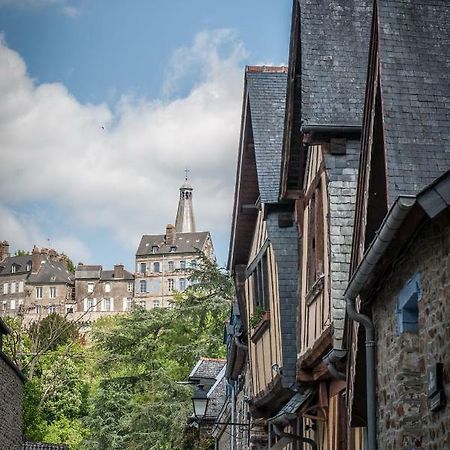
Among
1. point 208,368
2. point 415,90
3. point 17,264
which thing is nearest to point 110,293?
point 17,264

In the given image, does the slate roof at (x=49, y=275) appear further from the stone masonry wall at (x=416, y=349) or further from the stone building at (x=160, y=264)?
the stone masonry wall at (x=416, y=349)

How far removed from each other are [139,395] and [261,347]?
3031cm

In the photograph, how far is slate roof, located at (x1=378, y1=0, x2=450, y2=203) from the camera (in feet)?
29.7

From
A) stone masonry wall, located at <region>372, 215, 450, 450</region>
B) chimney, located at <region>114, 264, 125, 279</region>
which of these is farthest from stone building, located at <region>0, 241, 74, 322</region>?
stone masonry wall, located at <region>372, 215, 450, 450</region>

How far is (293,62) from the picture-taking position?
13.7m

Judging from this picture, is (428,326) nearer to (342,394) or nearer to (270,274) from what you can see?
(342,394)

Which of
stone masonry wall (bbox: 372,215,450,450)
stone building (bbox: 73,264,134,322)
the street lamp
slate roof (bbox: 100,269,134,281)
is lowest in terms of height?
stone masonry wall (bbox: 372,215,450,450)

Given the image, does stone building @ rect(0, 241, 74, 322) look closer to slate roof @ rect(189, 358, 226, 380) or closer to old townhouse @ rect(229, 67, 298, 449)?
slate roof @ rect(189, 358, 226, 380)


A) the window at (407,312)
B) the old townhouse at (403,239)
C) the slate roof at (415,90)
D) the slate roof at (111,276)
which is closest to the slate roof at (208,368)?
the old townhouse at (403,239)

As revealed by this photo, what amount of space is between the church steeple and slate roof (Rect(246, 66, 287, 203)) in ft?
466

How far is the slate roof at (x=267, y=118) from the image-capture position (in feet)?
53.2

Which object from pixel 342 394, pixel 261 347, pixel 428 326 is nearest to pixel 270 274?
pixel 261 347

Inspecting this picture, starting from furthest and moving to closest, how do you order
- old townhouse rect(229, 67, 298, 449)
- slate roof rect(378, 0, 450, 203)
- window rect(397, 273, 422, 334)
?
1. old townhouse rect(229, 67, 298, 449)
2. slate roof rect(378, 0, 450, 203)
3. window rect(397, 273, 422, 334)

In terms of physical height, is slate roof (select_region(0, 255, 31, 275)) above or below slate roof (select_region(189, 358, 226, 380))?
above
